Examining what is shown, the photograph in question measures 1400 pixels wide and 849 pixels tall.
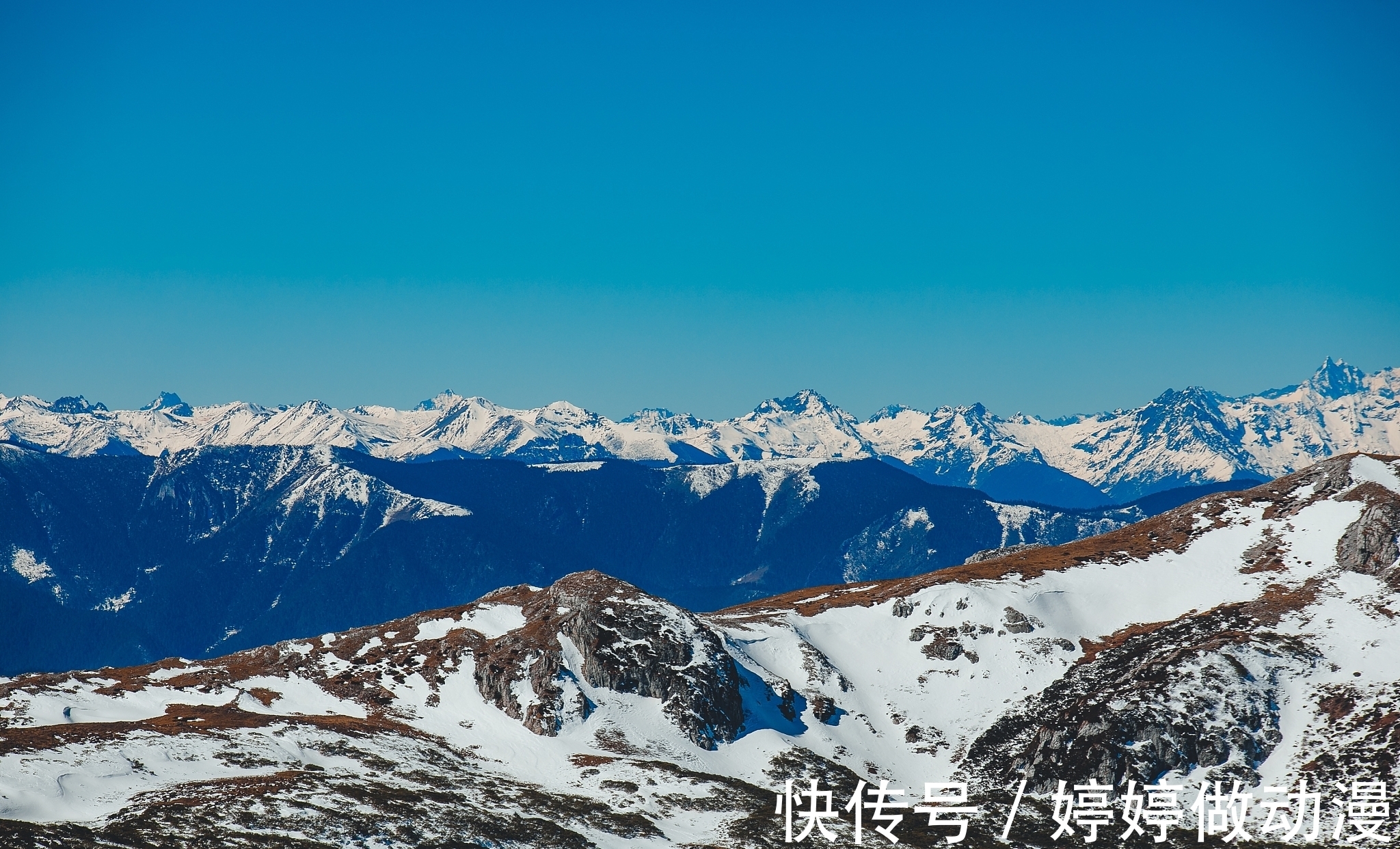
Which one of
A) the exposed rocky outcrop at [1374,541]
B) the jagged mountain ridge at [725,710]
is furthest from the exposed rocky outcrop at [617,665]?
the exposed rocky outcrop at [1374,541]

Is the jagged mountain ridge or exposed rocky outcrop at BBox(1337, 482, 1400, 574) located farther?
exposed rocky outcrop at BBox(1337, 482, 1400, 574)

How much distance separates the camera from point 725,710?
161 metres

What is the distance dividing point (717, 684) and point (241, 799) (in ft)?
225

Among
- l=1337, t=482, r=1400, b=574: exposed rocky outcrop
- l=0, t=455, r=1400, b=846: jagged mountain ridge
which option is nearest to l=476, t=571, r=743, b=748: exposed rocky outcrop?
l=0, t=455, r=1400, b=846: jagged mountain ridge

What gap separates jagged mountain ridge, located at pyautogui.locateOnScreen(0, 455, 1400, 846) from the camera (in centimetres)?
12038

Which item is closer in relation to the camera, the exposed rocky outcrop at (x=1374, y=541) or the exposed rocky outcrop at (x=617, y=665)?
the exposed rocky outcrop at (x=617, y=665)

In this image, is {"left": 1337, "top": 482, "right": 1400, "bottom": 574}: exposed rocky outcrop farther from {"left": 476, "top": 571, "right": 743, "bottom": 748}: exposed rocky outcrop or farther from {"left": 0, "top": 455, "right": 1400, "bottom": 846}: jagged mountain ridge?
{"left": 476, "top": 571, "right": 743, "bottom": 748}: exposed rocky outcrop

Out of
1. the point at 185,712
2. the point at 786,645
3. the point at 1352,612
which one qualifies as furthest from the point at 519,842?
the point at 1352,612

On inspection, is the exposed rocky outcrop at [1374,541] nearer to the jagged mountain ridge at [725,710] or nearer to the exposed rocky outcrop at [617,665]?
the jagged mountain ridge at [725,710]

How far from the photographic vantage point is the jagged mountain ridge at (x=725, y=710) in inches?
4739

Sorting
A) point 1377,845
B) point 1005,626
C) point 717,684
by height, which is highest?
point 1005,626

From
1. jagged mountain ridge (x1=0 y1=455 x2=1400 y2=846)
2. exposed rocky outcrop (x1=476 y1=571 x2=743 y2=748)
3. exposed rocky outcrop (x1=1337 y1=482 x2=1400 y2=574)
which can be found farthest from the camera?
exposed rocky outcrop (x1=1337 y1=482 x2=1400 y2=574)

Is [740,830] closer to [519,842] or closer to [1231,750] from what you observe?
[519,842]

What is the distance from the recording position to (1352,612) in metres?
166
